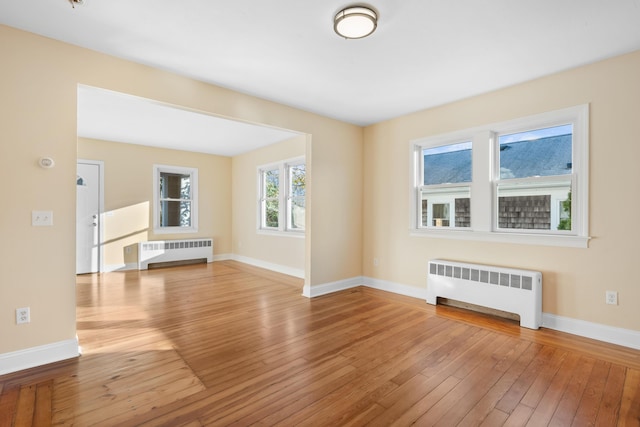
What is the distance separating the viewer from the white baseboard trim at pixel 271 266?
19.0 feet

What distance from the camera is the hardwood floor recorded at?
72.2 inches

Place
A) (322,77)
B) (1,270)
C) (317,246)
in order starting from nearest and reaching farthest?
(1,270) < (322,77) < (317,246)

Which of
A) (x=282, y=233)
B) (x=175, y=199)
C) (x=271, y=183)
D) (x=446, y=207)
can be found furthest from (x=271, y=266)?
(x=446, y=207)

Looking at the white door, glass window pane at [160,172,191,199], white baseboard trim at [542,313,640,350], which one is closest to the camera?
white baseboard trim at [542,313,640,350]

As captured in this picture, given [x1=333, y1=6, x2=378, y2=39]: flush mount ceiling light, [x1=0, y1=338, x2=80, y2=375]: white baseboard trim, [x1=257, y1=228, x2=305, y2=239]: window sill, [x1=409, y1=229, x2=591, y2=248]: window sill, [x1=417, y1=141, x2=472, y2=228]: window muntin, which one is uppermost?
[x1=333, y1=6, x2=378, y2=39]: flush mount ceiling light

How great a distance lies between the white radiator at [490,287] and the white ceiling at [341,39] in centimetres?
212

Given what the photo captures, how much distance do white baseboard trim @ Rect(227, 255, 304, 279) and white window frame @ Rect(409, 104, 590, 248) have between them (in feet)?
7.90

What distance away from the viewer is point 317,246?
4.48 m

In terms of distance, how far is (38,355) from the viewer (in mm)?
2410

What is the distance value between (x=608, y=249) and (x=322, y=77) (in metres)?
3.27

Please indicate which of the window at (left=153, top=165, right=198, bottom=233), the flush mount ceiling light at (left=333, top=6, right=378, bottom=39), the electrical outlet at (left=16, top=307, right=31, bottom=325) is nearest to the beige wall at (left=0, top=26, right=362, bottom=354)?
the electrical outlet at (left=16, top=307, right=31, bottom=325)

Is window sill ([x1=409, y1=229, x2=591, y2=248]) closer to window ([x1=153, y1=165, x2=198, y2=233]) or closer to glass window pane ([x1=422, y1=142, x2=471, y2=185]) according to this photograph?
glass window pane ([x1=422, y1=142, x2=471, y2=185])

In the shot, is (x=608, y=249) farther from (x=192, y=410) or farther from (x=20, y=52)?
(x=20, y=52)

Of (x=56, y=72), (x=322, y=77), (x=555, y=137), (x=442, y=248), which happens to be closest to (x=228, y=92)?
(x=322, y=77)
